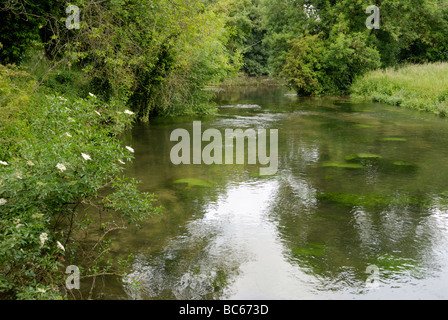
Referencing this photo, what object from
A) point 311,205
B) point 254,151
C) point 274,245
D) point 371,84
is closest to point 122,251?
point 274,245

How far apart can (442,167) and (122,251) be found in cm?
786

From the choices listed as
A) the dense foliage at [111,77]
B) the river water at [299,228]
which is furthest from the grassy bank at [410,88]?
the river water at [299,228]

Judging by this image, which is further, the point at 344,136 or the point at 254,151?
the point at 344,136

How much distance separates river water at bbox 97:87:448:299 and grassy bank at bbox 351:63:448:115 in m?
8.39

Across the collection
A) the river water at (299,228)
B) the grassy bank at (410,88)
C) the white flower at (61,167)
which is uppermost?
the grassy bank at (410,88)

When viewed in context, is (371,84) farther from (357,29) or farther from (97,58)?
(97,58)

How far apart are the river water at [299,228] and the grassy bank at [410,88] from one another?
839cm

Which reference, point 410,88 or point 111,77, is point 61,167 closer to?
point 111,77

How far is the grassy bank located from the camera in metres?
20.1

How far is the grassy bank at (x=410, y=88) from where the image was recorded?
20.1 meters

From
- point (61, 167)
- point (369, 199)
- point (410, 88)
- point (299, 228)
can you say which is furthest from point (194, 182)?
point (410, 88)
